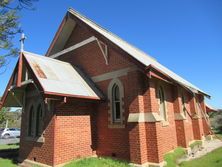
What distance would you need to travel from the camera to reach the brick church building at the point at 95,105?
9.15 meters

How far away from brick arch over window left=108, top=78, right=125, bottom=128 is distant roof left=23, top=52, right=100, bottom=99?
84 centimetres

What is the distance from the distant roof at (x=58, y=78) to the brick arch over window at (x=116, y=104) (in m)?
0.84

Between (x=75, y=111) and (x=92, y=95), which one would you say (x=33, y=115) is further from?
(x=92, y=95)

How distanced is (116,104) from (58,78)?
333 centimetres

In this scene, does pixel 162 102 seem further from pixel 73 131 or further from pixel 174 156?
pixel 73 131

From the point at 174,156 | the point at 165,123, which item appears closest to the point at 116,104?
the point at 165,123

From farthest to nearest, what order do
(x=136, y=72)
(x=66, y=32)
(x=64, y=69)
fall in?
1. (x=66, y=32)
2. (x=64, y=69)
3. (x=136, y=72)

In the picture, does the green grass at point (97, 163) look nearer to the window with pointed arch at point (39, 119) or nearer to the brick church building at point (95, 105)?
the brick church building at point (95, 105)

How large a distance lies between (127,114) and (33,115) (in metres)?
5.46

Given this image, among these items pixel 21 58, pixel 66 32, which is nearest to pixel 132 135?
pixel 21 58

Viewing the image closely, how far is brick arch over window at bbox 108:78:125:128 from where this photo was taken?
10414 millimetres

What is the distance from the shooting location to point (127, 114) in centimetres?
1010

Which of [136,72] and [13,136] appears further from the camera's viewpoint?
[13,136]

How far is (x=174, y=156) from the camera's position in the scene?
10.2 m
